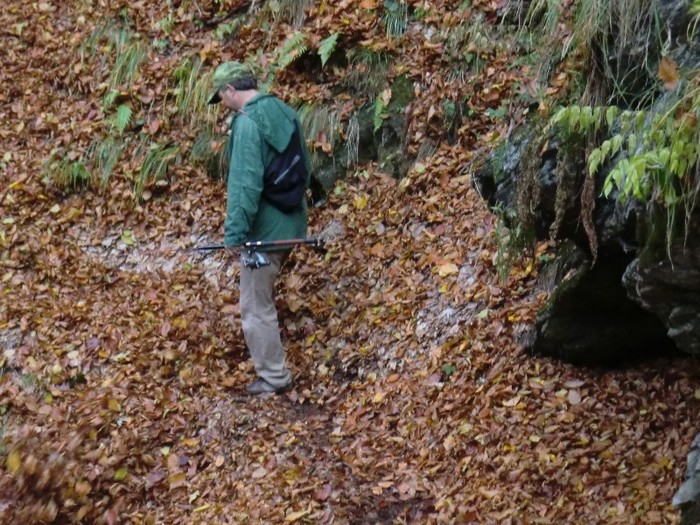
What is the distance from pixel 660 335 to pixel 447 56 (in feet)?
12.5

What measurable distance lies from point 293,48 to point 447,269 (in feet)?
11.0

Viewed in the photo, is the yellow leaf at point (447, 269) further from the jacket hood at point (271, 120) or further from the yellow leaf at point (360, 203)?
the jacket hood at point (271, 120)

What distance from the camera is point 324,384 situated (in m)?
6.41

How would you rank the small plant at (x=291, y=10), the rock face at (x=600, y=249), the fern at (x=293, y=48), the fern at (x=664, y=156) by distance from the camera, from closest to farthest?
the fern at (x=664, y=156) → the rock face at (x=600, y=249) → the fern at (x=293, y=48) → the small plant at (x=291, y=10)

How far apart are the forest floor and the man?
1.34 ft

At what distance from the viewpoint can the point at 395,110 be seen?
305 inches

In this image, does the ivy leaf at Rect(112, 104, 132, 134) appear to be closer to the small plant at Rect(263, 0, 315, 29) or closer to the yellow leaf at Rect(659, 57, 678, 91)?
the small plant at Rect(263, 0, 315, 29)

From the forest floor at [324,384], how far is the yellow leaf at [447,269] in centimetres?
1

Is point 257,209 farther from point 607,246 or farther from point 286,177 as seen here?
point 607,246

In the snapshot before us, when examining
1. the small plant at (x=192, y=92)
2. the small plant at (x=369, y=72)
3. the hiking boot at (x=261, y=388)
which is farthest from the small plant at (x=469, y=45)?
the hiking boot at (x=261, y=388)

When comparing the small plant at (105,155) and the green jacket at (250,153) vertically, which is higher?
the green jacket at (250,153)

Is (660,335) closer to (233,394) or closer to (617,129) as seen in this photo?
(617,129)

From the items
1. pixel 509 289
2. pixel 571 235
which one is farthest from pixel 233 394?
pixel 571 235

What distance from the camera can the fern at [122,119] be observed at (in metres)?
8.86
